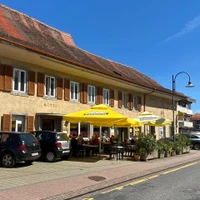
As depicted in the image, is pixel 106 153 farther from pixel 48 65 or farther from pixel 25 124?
pixel 48 65

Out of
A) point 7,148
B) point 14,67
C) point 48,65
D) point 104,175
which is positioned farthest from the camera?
point 48,65

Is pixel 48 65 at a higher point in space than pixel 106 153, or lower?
higher

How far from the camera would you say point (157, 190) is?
8.51m

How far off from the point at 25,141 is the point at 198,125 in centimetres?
9298

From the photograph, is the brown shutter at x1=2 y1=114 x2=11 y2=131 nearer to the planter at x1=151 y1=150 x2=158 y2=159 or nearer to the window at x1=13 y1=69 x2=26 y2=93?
the window at x1=13 y1=69 x2=26 y2=93

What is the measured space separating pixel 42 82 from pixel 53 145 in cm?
542

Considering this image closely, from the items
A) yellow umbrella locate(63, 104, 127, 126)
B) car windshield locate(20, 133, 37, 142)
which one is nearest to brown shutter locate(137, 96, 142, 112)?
yellow umbrella locate(63, 104, 127, 126)

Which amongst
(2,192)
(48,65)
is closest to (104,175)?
(2,192)

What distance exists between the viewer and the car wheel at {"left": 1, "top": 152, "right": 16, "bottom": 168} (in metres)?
12.5

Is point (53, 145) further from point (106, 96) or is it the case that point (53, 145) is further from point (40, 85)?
point (106, 96)

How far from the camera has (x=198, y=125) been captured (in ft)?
324

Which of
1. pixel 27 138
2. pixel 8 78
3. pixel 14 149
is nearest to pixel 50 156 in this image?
pixel 27 138

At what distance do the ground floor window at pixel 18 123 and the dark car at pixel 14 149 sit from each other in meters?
4.19

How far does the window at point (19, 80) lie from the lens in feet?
57.1
